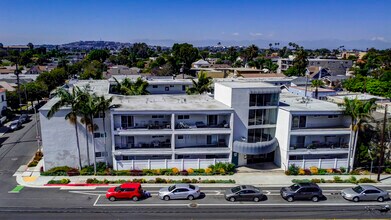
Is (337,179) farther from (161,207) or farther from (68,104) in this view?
(68,104)

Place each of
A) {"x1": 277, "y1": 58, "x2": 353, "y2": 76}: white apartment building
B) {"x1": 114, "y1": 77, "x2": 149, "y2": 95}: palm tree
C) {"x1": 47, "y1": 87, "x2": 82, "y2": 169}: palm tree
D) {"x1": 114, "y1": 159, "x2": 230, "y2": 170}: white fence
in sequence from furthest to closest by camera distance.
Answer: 1. {"x1": 277, "y1": 58, "x2": 353, "y2": 76}: white apartment building
2. {"x1": 114, "y1": 77, "x2": 149, "y2": 95}: palm tree
3. {"x1": 114, "y1": 159, "x2": 230, "y2": 170}: white fence
4. {"x1": 47, "y1": 87, "x2": 82, "y2": 169}: palm tree

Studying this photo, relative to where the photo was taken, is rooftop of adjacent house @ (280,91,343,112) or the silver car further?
rooftop of adjacent house @ (280,91,343,112)

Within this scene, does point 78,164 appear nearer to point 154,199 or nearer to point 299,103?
point 154,199

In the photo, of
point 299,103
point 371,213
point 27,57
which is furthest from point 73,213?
point 27,57

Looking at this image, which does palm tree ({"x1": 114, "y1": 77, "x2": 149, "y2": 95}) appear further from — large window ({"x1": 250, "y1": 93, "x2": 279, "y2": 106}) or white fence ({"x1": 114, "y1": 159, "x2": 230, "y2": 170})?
large window ({"x1": 250, "y1": 93, "x2": 279, "y2": 106})

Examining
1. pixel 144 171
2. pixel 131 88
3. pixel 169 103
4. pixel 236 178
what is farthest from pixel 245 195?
pixel 131 88

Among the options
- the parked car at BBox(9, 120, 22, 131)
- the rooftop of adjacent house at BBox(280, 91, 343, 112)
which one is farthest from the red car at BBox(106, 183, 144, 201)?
the parked car at BBox(9, 120, 22, 131)

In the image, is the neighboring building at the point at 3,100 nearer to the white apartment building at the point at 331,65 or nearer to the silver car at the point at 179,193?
the silver car at the point at 179,193

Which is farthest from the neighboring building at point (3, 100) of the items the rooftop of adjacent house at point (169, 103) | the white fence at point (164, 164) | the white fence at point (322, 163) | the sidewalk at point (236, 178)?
the white fence at point (322, 163)
